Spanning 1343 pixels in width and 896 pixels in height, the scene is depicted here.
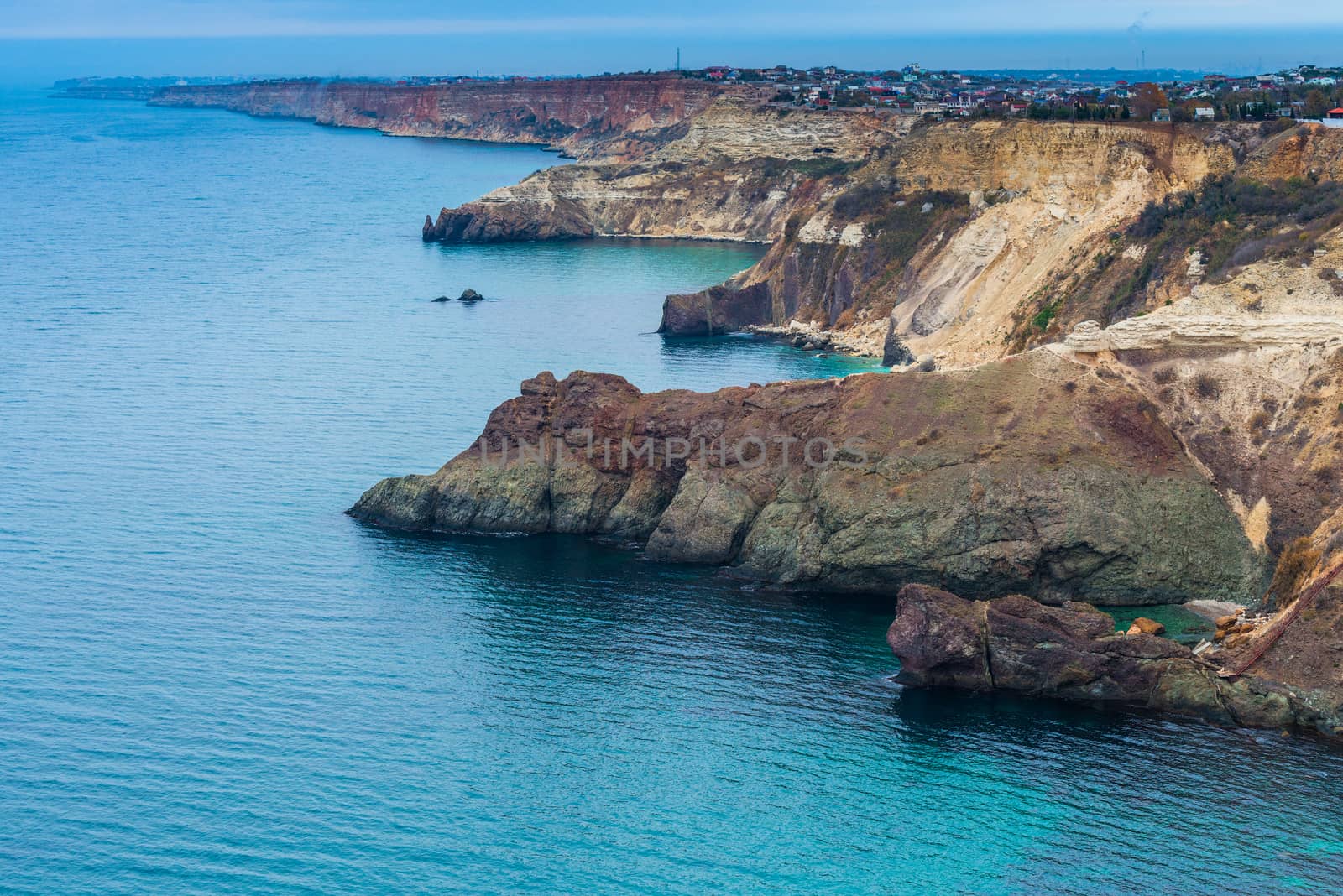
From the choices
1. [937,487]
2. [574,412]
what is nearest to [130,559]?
[574,412]

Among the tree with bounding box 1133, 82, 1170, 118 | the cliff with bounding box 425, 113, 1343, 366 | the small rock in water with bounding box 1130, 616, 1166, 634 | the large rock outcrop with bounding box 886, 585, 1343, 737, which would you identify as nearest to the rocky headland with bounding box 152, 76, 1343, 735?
the large rock outcrop with bounding box 886, 585, 1343, 737

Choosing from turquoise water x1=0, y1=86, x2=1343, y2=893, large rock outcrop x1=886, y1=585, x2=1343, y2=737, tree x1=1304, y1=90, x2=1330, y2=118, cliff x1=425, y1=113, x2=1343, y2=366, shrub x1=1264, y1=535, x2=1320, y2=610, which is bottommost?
turquoise water x1=0, y1=86, x2=1343, y2=893

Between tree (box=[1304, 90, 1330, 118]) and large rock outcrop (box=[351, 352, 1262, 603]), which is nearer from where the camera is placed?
large rock outcrop (box=[351, 352, 1262, 603])

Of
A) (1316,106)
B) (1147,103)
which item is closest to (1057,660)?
(1316,106)

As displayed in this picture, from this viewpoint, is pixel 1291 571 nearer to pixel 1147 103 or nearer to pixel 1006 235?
pixel 1006 235

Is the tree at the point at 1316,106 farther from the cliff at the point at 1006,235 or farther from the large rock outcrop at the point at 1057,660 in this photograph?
the large rock outcrop at the point at 1057,660

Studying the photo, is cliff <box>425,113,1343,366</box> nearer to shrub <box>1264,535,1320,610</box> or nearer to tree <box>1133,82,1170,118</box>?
tree <box>1133,82,1170,118</box>
